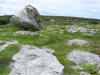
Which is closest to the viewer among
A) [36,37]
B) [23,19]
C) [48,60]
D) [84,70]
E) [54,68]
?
[54,68]

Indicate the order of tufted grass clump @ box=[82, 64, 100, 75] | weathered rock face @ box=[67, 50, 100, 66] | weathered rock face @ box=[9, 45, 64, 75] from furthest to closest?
weathered rock face @ box=[67, 50, 100, 66]
tufted grass clump @ box=[82, 64, 100, 75]
weathered rock face @ box=[9, 45, 64, 75]

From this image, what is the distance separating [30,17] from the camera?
44.1 meters

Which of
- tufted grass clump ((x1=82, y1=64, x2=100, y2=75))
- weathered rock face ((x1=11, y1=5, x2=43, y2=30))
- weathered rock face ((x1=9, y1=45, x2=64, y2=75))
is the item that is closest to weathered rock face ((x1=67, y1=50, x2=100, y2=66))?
tufted grass clump ((x1=82, y1=64, x2=100, y2=75))

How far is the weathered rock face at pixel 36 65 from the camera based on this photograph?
14.4 meters

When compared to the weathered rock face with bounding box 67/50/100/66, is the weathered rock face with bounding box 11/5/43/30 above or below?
above

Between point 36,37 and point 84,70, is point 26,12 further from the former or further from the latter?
point 84,70

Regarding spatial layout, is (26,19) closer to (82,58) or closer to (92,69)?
(82,58)

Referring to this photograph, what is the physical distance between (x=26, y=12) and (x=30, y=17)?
5.16 ft

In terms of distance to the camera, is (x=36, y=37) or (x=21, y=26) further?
(x=21, y=26)

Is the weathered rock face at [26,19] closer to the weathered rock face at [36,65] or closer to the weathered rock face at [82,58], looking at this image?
the weathered rock face at [82,58]

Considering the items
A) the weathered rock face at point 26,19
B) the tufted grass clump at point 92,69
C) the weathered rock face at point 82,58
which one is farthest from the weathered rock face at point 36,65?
the weathered rock face at point 26,19

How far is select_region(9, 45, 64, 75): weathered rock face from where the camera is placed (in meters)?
14.4

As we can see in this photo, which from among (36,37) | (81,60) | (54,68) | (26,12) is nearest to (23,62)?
(54,68)

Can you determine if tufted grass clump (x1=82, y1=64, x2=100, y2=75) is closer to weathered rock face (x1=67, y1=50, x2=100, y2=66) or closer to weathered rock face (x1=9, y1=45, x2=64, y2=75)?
weathered rock face (x1=67, y1=50, x2=100, y2=66)
